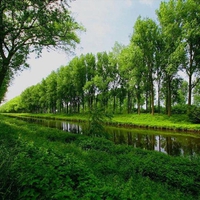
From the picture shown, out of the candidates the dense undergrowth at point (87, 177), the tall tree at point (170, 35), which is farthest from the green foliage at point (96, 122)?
the tall tree at point (170, 35)

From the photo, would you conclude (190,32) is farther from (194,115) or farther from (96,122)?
(96,122)

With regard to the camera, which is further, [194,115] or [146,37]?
[146,37]

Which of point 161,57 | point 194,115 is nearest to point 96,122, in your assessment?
point 194,115

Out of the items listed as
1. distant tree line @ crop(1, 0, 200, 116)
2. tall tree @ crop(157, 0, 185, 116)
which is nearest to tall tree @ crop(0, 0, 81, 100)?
distant tree line @ crop(1, 0, 200, 116)

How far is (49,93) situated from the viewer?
65125 mm

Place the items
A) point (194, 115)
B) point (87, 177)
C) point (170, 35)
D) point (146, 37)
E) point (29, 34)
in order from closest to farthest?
point (87, 177), point (29, 34), point (194, 115), point (170, 35), point (146, 37)

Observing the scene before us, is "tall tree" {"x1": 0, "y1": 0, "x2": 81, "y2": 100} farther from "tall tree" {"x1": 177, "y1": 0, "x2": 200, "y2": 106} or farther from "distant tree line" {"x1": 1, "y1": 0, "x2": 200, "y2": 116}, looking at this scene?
"tall tree" {"x1": 177, "y1": 0, "x2": 200, "y2": 106}

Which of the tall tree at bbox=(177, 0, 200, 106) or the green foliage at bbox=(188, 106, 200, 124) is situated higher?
the tall tree at bbox=(177, 0, 200, 106)

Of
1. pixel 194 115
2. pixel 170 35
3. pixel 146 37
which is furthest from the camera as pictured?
pixel 146 37

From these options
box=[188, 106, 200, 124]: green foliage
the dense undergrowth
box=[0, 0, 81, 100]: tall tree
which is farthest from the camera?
box=[188, 106, 200, 124]: green foliage

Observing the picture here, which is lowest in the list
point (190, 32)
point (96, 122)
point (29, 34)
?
point (96, 122)

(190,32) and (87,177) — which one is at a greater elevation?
(190,32)

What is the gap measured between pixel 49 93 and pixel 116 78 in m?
29.8

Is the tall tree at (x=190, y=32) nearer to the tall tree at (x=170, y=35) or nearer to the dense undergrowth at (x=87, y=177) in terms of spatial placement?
the tall tree at (x=170, y=35)
